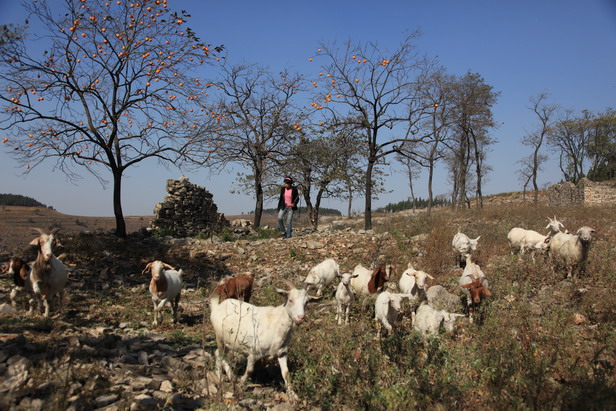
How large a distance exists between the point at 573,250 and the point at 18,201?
35412mm

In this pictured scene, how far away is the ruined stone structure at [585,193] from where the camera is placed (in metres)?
27.5

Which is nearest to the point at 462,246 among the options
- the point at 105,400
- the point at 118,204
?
the point at 105,400

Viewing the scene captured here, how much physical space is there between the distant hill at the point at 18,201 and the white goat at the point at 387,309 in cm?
3212

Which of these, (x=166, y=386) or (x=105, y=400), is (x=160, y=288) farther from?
(x=105, y=400)

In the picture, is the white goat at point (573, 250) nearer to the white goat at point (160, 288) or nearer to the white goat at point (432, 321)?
the white goat at point (432, 321)

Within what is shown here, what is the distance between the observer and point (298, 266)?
11.7 meters

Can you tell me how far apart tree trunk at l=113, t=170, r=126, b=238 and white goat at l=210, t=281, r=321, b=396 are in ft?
33.9

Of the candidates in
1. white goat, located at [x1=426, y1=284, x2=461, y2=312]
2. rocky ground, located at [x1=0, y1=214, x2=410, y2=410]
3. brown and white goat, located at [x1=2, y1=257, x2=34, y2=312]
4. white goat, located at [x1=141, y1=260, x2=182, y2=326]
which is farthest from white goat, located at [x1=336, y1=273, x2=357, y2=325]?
brown and white goat, located at [x1=2, y1=257, x2=34, y2=312]

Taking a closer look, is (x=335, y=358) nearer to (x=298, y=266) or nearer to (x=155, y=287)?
(x=155, y=287)

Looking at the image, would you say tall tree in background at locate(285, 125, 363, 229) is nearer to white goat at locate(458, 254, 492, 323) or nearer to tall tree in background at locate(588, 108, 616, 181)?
white goat at locate(458, 254, 492, 323)

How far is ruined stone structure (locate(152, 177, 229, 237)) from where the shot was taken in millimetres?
17552

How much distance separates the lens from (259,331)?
5.08 m

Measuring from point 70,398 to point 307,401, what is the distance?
2.34 meters

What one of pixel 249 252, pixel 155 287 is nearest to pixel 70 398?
pixel 155 287
